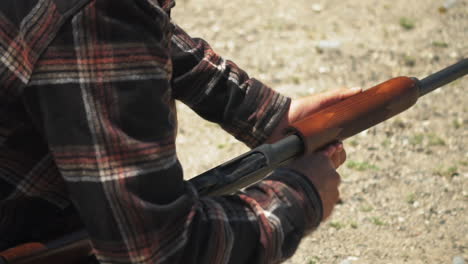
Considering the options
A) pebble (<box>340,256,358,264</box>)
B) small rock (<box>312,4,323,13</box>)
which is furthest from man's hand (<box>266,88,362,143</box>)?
small rock (<box>312,4,323,13</box>)

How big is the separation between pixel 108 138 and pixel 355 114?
30.1 inches

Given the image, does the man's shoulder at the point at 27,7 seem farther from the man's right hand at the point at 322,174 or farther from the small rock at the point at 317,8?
the small rock at the point at 317,8

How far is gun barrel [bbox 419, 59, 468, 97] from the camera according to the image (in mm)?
2139

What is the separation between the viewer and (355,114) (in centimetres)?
186

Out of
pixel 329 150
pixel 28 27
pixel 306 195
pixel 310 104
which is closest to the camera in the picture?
pixel 28 27

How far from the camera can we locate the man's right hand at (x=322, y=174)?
5.45ft

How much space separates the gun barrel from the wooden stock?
6 centimetres

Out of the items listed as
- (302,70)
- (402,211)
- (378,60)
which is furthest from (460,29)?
(402,211)

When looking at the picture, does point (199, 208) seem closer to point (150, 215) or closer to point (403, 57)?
point (150, 215)

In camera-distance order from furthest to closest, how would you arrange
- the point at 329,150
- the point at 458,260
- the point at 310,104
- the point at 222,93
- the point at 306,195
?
the point at 458,260 < the point at 310,104 < the point at 222,93 < the point at 329,150 < the point at 306,195

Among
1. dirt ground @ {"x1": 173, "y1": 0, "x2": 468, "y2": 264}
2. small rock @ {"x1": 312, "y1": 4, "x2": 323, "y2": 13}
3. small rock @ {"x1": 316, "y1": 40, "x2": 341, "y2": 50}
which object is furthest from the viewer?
small rock @ {"x1": 312, "y1": 4, "x2": 323, "y2": 13}

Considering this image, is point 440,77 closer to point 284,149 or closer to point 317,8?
point 284,149

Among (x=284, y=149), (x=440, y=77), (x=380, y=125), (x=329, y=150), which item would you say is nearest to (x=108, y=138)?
(x=284, y=149)

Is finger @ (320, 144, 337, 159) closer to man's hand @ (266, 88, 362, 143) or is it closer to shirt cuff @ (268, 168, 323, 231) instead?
shirt cuff @ (268, 168, 323, 231)
